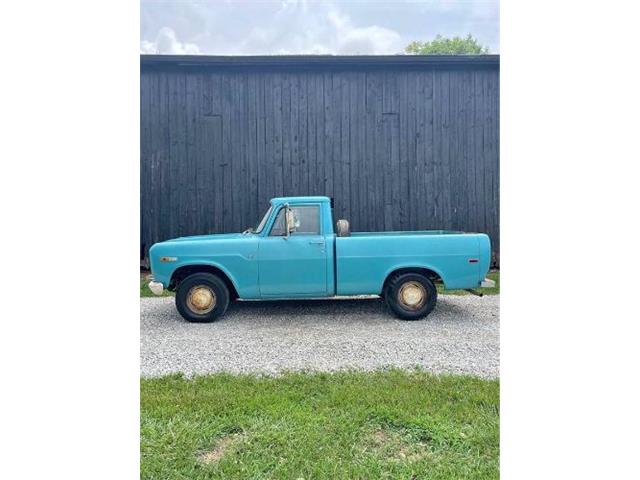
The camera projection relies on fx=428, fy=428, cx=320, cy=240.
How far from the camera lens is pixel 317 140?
9.28 m

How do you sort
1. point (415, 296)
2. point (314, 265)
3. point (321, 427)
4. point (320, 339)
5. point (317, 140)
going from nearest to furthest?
1. point (321, 427)
2. point (320, 339)
3. point (314, 265)
4. point (415, 296)
5. point (317, 140)

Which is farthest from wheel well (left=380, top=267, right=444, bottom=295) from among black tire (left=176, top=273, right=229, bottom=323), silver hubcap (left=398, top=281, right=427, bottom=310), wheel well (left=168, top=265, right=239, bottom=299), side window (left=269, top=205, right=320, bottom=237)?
black tire (left=176, top=273, right=229, bottom=323)

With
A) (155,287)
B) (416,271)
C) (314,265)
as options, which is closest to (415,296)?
(416,271)

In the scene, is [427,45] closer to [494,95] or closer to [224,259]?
[494,95]

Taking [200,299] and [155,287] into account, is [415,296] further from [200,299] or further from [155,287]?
[155,287]

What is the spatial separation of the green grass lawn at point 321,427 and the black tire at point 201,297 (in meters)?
1.92

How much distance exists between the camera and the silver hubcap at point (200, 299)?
5.43 m

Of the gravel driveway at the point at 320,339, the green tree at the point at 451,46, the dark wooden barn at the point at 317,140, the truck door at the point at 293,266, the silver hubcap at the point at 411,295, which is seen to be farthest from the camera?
the green tree at the point at 451,46

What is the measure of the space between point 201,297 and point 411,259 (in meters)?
2.70

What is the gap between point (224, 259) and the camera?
5.38 meters

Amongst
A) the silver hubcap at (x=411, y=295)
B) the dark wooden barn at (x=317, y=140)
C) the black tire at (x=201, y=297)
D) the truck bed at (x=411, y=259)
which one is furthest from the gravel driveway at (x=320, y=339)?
the dark wooden barn at (x=317, y=140)

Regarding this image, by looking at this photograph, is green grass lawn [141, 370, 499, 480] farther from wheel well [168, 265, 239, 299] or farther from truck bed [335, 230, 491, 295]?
wheel well [168, 265, 239, 299]

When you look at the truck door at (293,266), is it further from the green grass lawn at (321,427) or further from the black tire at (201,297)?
the green grass lawn at (321,427)

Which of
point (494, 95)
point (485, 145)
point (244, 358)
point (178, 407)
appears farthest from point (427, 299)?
point (494, 95)
